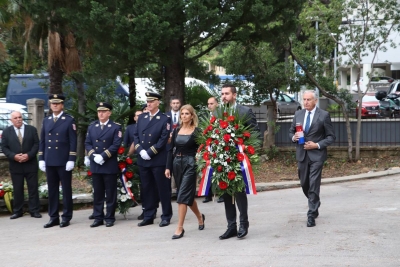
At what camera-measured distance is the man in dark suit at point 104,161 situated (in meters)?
10.9

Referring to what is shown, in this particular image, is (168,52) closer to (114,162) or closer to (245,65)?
(245,65)

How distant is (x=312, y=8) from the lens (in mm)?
17781

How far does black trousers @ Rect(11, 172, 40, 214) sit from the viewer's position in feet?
39.7

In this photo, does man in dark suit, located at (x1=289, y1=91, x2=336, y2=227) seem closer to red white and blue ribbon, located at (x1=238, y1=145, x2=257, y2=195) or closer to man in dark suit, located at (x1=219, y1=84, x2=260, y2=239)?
man in dark suit, located at (x1=219, y1=84, x2=260, y2=239)

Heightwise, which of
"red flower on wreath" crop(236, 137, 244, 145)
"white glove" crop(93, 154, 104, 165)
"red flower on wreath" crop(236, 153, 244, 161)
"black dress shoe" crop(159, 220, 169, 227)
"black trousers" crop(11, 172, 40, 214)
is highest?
"red flower on wreath" crop(236, 137, 244, 145)

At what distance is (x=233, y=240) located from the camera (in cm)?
920

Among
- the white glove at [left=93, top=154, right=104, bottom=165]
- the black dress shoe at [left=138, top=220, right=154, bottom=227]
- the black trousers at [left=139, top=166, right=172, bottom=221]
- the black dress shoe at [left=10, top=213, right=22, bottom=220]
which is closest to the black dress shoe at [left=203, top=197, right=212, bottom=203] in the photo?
the black trousers at [left=139, top=166, right=172, bottom=221]

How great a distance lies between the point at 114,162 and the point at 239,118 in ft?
8.64

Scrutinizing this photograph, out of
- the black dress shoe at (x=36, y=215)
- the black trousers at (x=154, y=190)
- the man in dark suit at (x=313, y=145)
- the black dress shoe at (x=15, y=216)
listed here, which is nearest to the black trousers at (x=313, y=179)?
the man in dark suit at (x=313, y=145)

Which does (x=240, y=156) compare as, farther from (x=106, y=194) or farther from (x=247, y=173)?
(x=106, y=194)

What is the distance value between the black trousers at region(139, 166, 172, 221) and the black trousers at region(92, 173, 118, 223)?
0.47 metres

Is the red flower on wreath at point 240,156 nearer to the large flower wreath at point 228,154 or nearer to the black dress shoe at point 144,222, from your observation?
the large flower wreath at point 228,154

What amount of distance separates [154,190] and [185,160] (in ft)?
5.07

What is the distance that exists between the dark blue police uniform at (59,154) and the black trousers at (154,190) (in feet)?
4.02
